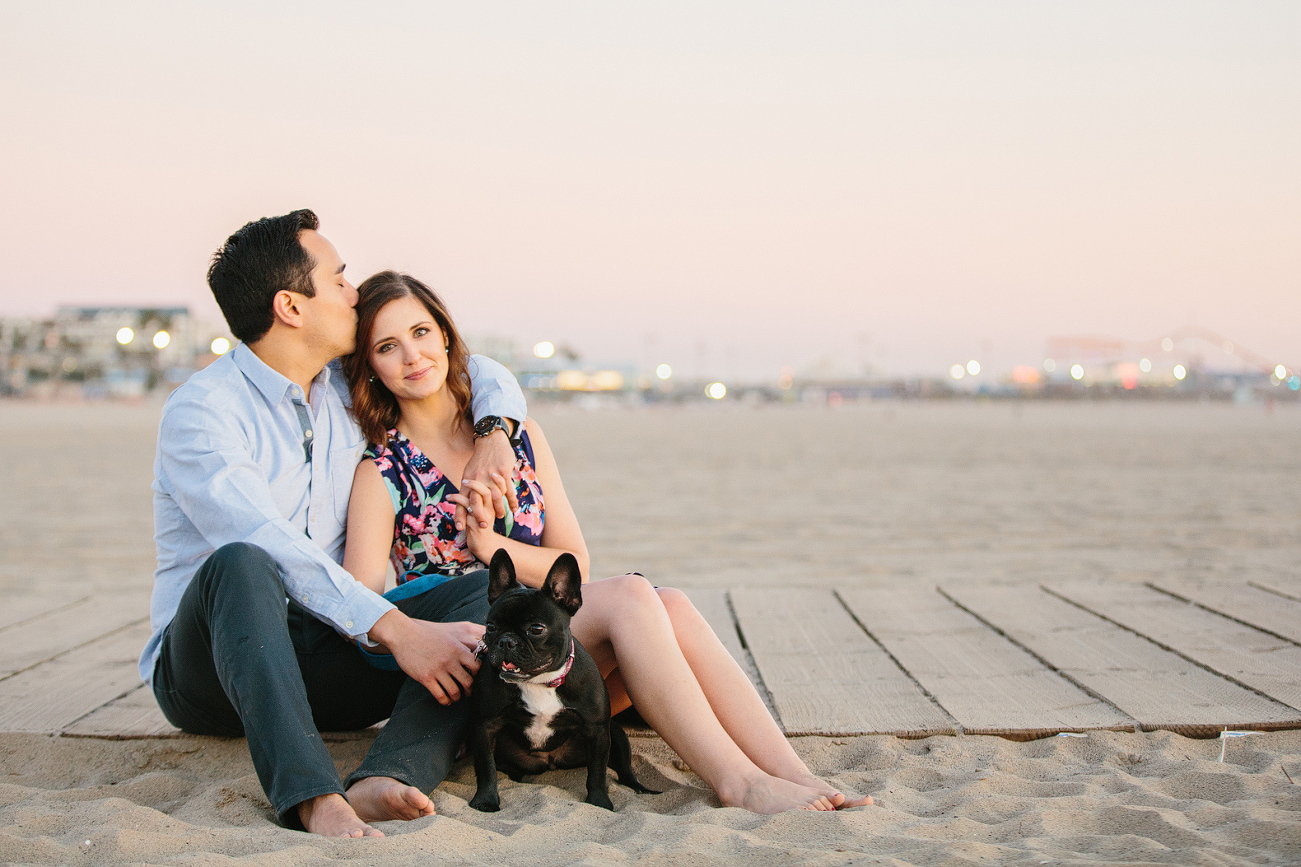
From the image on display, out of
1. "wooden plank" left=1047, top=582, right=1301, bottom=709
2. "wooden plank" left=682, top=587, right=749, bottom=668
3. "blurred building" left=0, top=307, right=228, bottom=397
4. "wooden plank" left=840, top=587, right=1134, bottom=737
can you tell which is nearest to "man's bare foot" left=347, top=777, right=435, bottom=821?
"wooden plank" left=682, top=587, right=749, bottom=668

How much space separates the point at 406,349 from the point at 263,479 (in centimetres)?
46

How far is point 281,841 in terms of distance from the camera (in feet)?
5.86

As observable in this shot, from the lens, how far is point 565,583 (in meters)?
2.10

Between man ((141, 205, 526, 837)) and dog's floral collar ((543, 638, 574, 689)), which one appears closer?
man ((141, 205, 526, 837))

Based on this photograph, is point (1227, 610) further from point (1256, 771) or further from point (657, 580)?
point (657, 580)

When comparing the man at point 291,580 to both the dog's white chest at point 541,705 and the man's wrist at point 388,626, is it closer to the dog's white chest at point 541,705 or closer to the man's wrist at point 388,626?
the man's wrist at point 388,626

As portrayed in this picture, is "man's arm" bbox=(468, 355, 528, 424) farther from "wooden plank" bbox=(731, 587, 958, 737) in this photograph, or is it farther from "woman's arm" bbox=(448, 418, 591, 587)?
"wooden plank" bbox=(731, 587, 958, 737)

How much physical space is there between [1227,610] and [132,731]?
11.7ft

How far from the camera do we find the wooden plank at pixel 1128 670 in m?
2.42

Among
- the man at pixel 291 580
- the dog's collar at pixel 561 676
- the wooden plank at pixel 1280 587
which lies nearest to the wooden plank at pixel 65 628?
the man at pixel 291 580

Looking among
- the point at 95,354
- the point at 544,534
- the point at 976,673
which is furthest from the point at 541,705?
the point at 95,354

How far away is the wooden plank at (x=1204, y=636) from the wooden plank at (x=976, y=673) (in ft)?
1.53

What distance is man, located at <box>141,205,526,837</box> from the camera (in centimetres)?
194

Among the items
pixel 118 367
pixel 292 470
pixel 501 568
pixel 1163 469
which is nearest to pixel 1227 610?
pixel 501 568
